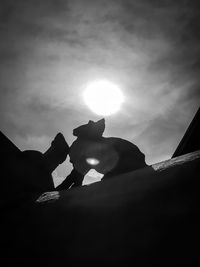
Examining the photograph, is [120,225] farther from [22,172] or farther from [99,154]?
[99,154]

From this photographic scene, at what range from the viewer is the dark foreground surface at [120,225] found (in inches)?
33.7

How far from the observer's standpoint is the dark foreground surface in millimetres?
856

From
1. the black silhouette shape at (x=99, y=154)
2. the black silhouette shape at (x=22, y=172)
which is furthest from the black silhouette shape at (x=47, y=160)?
the black silhouette shape at (x=99, y=154)

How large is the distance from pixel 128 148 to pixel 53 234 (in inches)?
98.9

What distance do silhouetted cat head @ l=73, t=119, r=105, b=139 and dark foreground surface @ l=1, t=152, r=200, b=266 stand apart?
2467 millimetres

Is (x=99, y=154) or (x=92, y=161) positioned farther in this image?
(x=92, y=161)

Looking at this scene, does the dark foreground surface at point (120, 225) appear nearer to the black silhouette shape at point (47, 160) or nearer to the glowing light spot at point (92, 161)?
the black silhouette shape at point (47, 160)

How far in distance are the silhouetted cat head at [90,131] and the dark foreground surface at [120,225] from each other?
247cm

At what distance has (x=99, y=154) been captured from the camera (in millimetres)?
3742

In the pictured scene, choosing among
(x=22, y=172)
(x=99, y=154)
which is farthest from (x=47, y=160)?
(x=99, y=154)

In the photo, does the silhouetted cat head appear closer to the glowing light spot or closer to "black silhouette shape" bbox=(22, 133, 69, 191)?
"black silhouette shape" bbox=(22, 133, 69, 191)

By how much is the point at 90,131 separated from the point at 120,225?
120 inches

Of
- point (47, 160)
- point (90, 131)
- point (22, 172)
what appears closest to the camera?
point (22, 172)

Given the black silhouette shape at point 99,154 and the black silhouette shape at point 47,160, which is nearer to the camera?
the black silhouette shape at point 47,160
